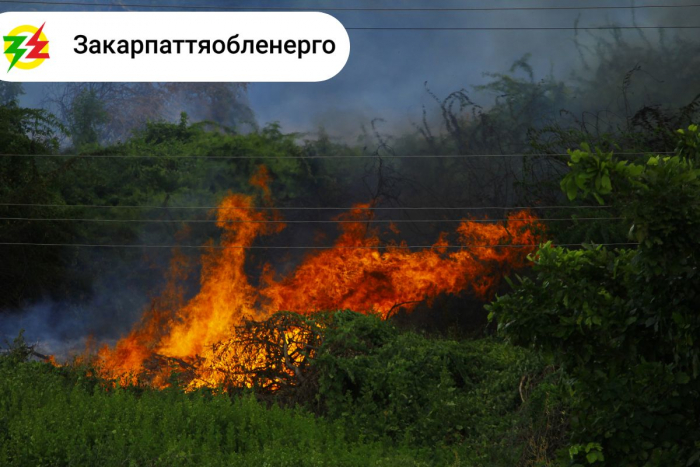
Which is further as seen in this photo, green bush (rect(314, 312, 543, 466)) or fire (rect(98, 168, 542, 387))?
fire (rect(98, 168, 542, 387))

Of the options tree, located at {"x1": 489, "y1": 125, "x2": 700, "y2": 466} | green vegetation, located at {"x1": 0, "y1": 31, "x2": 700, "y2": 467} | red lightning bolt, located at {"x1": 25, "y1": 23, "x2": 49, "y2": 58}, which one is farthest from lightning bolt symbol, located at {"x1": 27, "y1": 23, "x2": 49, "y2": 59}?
tree, located at {"x1": 489, "y1": 125, "x2": 700, "y2": 466}

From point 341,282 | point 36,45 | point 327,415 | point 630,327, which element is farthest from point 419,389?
point 36,45

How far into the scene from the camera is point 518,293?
7.39m

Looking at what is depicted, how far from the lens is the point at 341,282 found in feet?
71.4

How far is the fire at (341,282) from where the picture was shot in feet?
70.9

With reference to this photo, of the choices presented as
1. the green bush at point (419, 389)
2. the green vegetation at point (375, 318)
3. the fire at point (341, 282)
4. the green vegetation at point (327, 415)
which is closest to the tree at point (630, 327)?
the green vegetation at point (375, 318)

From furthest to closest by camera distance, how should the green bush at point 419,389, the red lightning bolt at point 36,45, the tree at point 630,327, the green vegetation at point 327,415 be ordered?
1. the red lightning bolt at point 36,45
2. the green bush at point 419,389
3. the green vegetation at point 327,415
4. the tree at point 630,327

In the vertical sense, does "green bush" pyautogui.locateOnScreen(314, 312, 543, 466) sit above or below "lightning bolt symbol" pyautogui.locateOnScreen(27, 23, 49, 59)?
below

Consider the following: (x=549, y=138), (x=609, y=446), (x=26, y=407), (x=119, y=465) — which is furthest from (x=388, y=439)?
(x=549, y=138)

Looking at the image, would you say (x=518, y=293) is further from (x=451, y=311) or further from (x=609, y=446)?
(x=451, y=311)

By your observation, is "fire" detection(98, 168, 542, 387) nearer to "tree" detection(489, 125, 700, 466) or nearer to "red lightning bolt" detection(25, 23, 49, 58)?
"red lightning bolt" detection(25, 23, 49, 58)

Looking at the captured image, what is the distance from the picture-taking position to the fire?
70.9 ft

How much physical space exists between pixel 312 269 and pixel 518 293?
15112 mm

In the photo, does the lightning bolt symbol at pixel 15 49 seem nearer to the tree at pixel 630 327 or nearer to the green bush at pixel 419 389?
Result: the green bush at pixel 419 389
